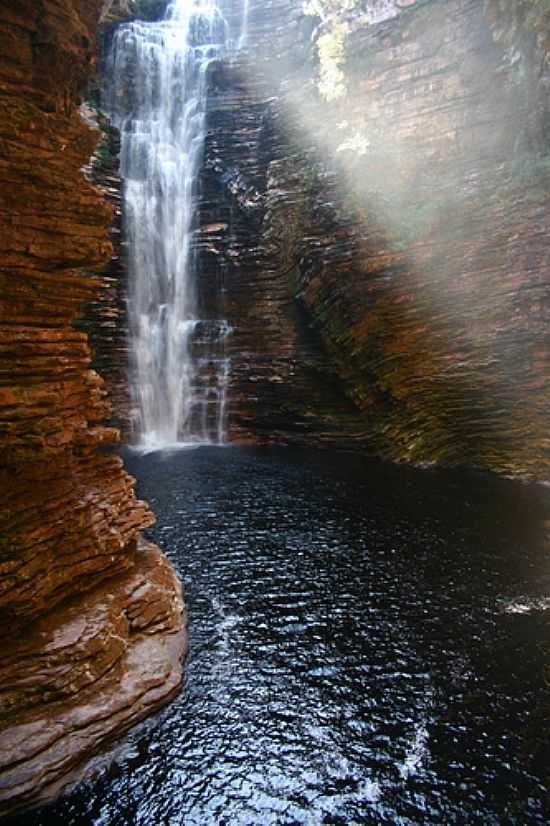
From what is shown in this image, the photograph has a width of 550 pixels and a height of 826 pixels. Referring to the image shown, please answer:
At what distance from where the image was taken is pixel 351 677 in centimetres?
872

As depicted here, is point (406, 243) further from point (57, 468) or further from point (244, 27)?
point (244, 27)

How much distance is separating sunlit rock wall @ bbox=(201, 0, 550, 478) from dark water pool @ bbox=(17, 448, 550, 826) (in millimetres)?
5280

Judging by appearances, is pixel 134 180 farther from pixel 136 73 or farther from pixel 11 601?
pixel 11 601

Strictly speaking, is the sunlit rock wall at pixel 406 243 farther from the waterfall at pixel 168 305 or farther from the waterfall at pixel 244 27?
the waterfall at pixel 244 27

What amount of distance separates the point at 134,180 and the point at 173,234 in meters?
3.36

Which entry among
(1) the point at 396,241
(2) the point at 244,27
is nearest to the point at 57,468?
(1) the point at 396,241

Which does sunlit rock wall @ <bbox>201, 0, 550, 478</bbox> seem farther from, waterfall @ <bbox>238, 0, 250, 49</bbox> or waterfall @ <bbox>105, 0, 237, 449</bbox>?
waterfall @ <bbox>238, 0, 250, 49</bbox>

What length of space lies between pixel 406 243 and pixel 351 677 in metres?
15.9

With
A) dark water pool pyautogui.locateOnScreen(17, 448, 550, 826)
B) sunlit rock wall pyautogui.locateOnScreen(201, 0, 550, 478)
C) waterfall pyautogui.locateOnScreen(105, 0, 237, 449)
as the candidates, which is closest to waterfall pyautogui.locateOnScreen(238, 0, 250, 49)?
waterfall pyautogui.locateOnScreen(105, 0, 237, 449)

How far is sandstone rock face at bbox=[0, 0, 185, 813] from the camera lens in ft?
24.1

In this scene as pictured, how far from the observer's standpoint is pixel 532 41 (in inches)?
711

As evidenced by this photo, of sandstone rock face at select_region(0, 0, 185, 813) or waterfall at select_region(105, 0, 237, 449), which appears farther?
waterfall at select_region(105, 0, 237, 449)

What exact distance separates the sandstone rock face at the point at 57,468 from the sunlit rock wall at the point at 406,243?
13.3 m

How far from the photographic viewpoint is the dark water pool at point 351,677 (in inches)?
256
